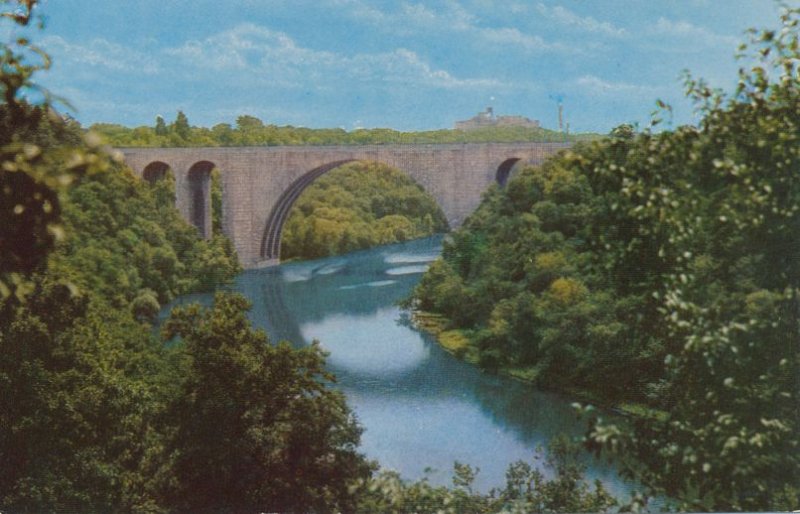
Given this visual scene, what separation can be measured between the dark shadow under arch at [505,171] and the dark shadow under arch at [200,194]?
4.12 feet

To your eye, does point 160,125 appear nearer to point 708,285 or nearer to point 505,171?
point 505,171

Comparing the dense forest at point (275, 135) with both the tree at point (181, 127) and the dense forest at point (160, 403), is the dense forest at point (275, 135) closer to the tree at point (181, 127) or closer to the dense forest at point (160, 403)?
the tree at point (181, 127)

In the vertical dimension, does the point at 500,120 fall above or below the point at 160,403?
above

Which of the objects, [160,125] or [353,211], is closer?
[160,125]

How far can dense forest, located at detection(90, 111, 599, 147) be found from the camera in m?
3.61

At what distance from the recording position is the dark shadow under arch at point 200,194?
3830 mm

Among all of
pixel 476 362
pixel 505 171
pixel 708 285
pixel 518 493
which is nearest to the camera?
pixel 708 285

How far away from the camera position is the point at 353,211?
13.2 feet

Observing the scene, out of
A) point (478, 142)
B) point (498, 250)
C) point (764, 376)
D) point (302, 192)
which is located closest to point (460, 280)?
point (498, 250)

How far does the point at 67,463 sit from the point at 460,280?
1755 mm

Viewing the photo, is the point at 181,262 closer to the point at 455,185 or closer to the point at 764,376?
the point at 455,185

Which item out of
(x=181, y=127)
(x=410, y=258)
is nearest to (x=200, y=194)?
(x=181, y=127)

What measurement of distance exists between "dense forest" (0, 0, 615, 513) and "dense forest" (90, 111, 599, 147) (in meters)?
0.20

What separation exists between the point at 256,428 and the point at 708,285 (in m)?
1.74
